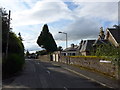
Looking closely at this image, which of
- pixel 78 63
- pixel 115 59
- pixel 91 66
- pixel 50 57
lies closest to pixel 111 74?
Result: pixel 115 59

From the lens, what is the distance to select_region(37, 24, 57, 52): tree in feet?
284

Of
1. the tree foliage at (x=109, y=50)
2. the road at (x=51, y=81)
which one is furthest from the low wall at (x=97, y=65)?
the tree foliage at (x=109, y=50)

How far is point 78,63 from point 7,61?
15156 millimetres

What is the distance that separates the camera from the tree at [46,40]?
284 feet

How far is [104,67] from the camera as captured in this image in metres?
21.5

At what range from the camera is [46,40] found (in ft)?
285

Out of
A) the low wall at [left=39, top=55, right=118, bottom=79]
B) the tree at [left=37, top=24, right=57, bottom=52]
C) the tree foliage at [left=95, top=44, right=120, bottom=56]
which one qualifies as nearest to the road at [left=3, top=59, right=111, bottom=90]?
the tree foliage at [left=95, top=44, right=120, bottom=56]

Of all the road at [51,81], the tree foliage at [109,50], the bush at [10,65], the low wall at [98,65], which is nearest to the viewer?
the road at [51,81]

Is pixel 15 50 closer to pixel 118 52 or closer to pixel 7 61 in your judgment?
pixel 7 61

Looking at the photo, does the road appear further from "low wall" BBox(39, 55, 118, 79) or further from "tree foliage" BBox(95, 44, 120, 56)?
"low wall" BBox(39, 55, 118, 79)

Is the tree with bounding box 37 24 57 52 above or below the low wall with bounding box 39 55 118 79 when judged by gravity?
above

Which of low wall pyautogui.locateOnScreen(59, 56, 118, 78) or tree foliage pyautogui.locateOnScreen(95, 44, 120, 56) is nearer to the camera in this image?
tree foliage pyautogui.locateOnScreen(95, 44, 120, 56)

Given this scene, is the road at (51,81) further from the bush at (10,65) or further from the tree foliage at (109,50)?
the tree foliage at (109,50)

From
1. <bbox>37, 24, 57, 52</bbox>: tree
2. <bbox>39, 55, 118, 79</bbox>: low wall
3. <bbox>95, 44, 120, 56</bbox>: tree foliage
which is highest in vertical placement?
<bbox>37, 24, 57, 52</bbox>: tree
